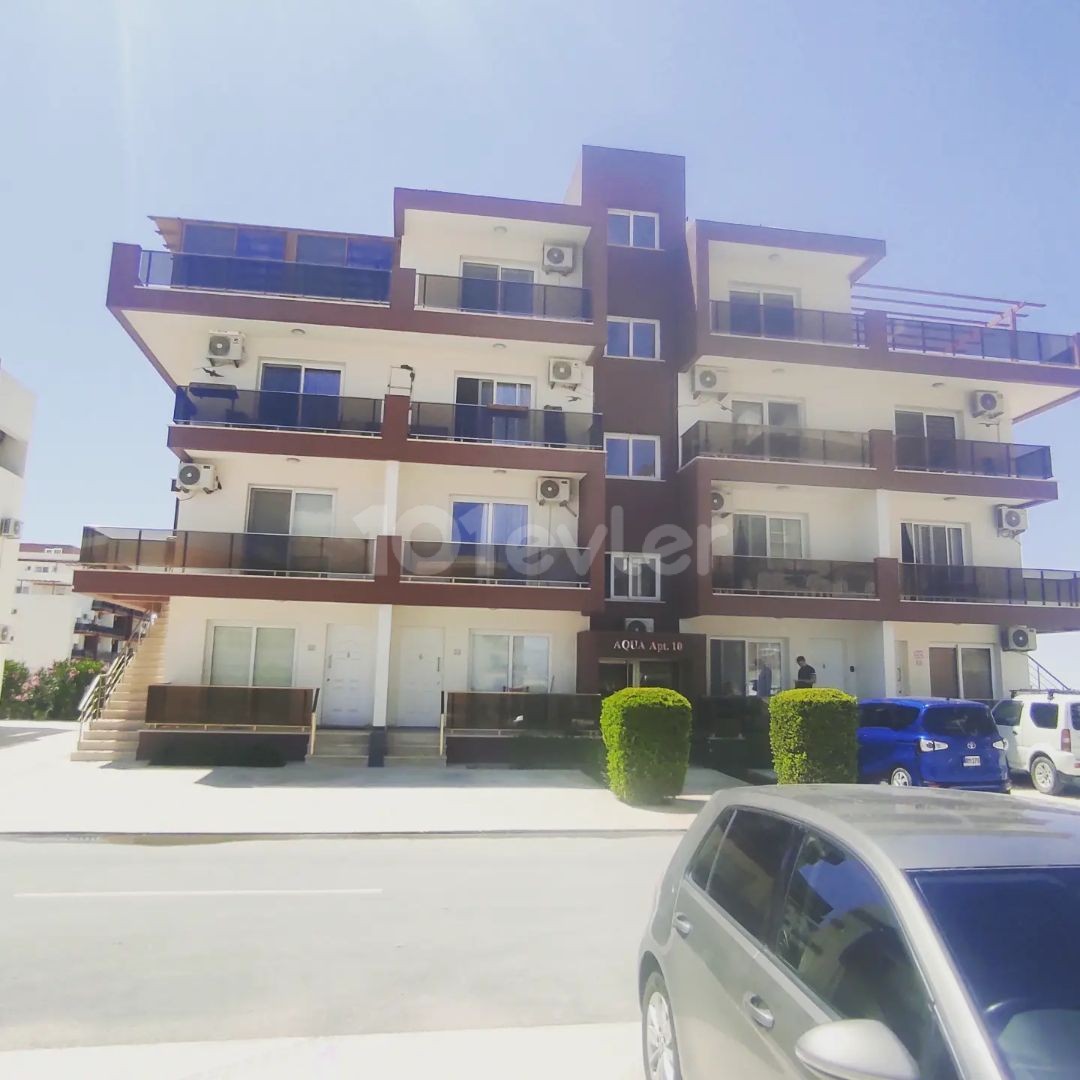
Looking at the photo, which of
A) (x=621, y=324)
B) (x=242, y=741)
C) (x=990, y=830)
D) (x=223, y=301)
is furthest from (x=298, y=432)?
(x=990, y=830)

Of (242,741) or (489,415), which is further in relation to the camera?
(489,415)

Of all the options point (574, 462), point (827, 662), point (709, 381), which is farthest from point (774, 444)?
point (827, 662)

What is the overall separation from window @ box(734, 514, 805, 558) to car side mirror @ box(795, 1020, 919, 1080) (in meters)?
18.1

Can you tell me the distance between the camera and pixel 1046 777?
1423cm

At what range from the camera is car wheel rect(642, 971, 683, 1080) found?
3285 millimetres

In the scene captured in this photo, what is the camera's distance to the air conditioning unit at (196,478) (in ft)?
55.8

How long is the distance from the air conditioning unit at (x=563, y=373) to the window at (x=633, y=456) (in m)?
1.69

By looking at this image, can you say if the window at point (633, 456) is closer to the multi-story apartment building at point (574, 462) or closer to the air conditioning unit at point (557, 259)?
the multi-story apartment building at point (574, 462)

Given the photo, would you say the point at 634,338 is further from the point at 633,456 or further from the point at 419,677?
the point at 419,677

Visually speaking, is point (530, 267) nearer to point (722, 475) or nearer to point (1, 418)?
point (722, 475)

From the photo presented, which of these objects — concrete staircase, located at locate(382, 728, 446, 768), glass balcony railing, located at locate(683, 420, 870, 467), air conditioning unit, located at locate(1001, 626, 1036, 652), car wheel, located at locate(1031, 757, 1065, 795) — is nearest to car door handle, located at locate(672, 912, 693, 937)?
concrete staircase, located at locate(382, 728, 446, 768)

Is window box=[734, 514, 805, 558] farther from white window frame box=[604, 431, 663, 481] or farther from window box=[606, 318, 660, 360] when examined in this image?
window box=[606, 318, 660, 360]

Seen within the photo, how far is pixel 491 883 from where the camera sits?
7.54m

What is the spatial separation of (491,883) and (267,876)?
2.17 metres
